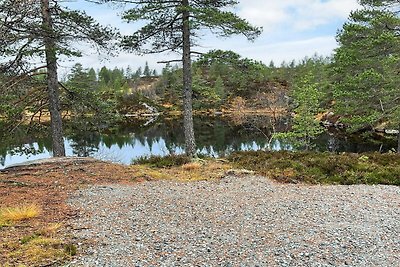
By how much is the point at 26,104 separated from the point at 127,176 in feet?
17.4

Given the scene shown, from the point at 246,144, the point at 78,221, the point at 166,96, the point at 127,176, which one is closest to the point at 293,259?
the point at 78,221

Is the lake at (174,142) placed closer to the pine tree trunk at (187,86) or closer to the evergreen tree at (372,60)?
the evergreen tree at (372,60)

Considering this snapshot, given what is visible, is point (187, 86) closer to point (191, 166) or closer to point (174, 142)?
point (191, 166)

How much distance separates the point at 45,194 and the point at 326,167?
351 inches

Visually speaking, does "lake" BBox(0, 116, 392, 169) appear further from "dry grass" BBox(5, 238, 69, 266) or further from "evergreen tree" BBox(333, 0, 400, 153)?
"dry grass" BBox(5, 238, 69, 266)

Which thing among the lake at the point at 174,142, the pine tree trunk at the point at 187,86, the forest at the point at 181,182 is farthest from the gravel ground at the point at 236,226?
the lake at the point at 174,142

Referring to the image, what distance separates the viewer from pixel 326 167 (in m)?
12.2

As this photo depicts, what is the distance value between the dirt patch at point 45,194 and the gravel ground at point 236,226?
373 millimetres

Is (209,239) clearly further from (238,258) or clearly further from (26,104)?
(26,104)

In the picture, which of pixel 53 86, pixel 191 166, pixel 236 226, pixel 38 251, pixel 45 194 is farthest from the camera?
pixel 53 86

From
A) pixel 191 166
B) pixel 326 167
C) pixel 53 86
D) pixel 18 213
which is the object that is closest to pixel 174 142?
pixel 191 166

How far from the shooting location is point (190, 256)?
5289 mm

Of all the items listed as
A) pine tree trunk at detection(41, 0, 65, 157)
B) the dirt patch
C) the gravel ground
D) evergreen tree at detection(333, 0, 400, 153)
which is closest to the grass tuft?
the dirt patch

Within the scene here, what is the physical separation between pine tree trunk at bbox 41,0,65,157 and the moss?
705cm
